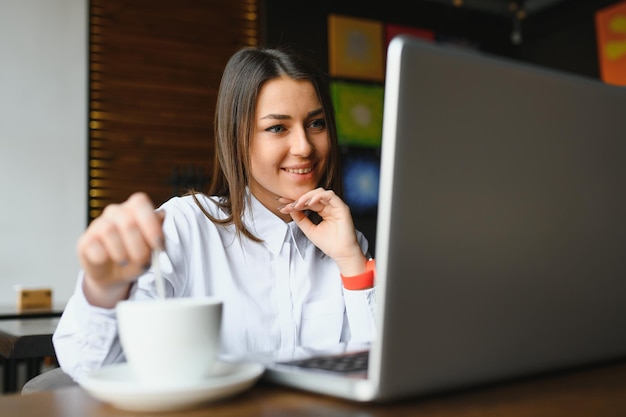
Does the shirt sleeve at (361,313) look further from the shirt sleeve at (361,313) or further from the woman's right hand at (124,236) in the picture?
the woman's right hand at (124,236)

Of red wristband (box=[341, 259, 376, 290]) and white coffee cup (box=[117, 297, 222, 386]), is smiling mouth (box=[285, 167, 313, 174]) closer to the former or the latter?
red wristband (box=[341, 259, 376, 290])

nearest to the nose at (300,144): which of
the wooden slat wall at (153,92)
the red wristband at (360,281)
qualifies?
the red wristband at (360,281)

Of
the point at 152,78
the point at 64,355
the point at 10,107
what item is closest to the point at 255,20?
the point at 152,78

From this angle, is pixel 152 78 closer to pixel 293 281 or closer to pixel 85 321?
pixel 293 281

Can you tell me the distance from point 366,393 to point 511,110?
286mm

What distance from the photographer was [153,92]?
3.93m

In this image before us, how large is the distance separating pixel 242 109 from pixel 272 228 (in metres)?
0.26

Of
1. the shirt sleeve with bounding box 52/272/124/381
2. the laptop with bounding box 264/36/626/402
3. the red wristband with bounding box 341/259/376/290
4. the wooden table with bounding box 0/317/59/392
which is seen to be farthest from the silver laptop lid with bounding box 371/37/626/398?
the wooden table with bounding box 0/317/59/392

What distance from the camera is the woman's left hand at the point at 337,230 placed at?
3.96 feet

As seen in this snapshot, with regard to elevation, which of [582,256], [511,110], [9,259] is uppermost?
[511,110]

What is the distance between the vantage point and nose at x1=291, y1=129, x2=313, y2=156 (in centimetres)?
135

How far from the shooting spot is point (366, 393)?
534mm

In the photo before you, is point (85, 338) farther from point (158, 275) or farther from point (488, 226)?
point (488, 226)

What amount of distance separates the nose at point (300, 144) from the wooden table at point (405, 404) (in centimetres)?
76
